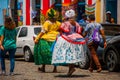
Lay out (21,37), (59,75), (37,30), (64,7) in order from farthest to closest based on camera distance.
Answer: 1. (64,7)
2. (21,37)
3. (37,30)
4. (59,75)

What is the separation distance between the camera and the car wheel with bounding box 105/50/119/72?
14.5 metres

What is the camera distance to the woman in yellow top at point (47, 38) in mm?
14320

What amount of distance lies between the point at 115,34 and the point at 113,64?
1.33 metres

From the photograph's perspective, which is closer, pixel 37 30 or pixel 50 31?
pixel 50 31

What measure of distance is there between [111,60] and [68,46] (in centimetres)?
202

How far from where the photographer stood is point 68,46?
1325cm

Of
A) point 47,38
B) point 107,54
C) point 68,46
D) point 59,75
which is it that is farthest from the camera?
point 107,54

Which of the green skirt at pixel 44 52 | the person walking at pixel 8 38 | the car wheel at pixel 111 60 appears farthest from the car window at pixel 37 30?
the person walking at pixel 8 38

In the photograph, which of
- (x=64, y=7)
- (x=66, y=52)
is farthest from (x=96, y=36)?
(x=64, y=7)

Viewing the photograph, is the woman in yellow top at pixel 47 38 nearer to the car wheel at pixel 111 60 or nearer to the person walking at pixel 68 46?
the person walking at pixel 68 46

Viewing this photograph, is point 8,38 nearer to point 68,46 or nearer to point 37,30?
point 68,46

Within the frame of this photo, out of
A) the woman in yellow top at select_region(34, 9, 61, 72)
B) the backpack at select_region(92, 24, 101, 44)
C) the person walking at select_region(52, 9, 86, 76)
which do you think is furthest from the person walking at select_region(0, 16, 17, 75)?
the backpack at select_region(92, 24, 101, 44)

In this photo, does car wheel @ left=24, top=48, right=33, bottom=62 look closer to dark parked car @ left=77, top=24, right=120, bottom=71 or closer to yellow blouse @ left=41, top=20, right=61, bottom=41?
dark parked car @ left=77, top=24, right=120, bottom=71

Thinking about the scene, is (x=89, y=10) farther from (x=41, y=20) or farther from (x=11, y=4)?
(x=11, y=4)
